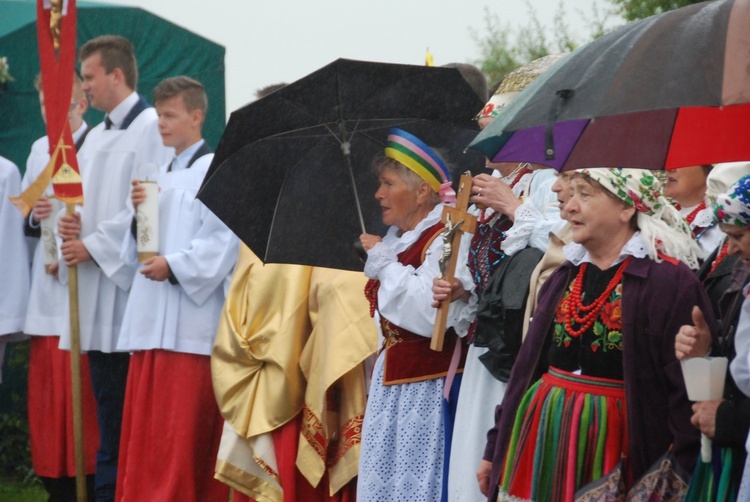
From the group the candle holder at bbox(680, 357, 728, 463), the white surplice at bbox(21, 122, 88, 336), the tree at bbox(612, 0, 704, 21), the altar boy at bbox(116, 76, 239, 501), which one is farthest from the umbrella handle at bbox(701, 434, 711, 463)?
the tree at bbox(612, 0, 704, 21)

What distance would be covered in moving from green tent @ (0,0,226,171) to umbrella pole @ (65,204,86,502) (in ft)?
9.35

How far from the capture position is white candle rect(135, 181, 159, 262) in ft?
24.3

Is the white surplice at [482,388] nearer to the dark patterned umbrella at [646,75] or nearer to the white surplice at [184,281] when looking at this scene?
the dark patterned umbrella at [646,75]

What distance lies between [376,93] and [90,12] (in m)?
5.41

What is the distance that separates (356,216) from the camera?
6.04 m

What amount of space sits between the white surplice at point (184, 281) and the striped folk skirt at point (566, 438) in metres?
3.20

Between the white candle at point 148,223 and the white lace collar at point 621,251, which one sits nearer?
the white lace collar at point 621,251

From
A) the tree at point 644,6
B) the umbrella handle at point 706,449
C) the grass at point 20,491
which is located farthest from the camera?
the tree at point 644,6

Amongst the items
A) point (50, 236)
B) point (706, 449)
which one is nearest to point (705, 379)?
point (706, 449)

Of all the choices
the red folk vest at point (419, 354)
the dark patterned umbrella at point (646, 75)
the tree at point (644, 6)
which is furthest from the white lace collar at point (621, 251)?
the tree at point (644, 6)

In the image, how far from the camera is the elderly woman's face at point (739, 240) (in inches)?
160

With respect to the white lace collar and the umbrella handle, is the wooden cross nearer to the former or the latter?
the white lace collar

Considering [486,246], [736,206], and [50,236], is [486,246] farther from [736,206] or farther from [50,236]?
[50,236]

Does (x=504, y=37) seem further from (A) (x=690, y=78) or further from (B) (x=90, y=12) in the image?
(A) (x=690, y=78)
